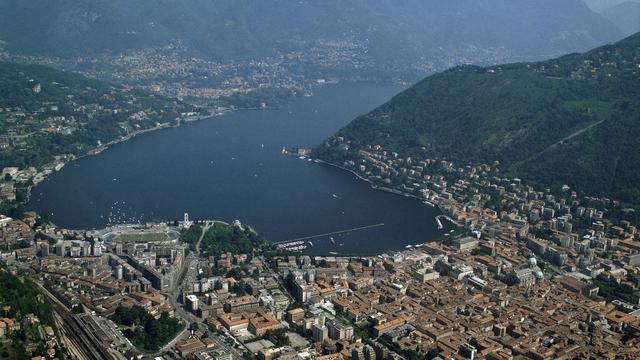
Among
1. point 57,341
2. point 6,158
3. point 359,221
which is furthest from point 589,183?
point 6,158

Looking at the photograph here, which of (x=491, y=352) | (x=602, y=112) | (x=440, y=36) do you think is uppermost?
(x=440, y=36)

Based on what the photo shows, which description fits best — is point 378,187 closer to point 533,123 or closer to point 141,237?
point 533,123

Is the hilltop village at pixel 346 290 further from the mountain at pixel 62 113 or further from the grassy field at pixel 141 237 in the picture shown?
the mountain at pixel 62 113

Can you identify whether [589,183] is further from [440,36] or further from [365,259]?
[440,36]

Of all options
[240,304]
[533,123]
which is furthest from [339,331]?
[533,123]

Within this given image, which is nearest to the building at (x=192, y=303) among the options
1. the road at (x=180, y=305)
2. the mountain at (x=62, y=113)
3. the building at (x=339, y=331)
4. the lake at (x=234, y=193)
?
the road at (x=180, y=305)

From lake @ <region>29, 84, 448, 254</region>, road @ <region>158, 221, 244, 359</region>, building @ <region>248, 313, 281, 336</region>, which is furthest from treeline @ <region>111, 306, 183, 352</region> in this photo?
lake @ <region>29, 84, 448, 254</region>

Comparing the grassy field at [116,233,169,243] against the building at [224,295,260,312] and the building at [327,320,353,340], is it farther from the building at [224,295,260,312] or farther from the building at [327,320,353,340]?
the building at [327,320,353,340]
